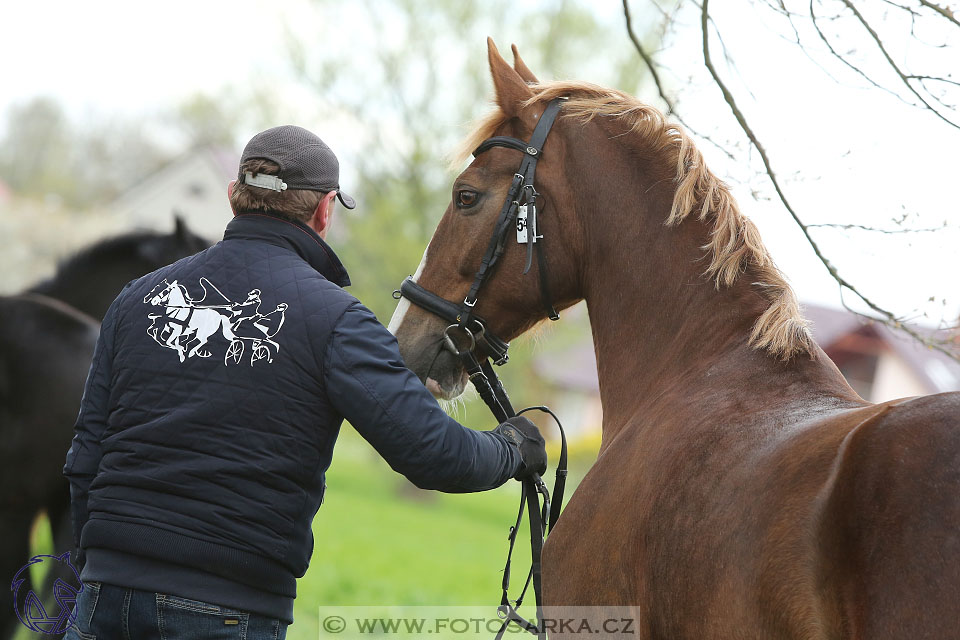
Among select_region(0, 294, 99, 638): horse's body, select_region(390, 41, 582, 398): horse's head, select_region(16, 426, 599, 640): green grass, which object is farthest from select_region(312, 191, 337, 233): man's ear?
select_region(16, 426, 599, 640): green grass

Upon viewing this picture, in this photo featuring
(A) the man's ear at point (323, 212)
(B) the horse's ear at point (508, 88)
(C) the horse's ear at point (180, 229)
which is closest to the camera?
(A) the man's ear at point (323, 212)

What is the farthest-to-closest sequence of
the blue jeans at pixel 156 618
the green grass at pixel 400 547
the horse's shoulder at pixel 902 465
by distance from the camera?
the green grass at pixel 400 547, the blue jeans at pixel 156 618, the horse's shoulder at pixel 902 465

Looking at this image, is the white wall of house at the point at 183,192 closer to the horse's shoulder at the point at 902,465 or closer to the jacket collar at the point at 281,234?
the jacket collar at the point at 281,234

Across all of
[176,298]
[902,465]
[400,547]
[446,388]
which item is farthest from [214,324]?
[400,547]

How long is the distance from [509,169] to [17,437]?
333cm

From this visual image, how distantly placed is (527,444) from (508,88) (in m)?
1.24

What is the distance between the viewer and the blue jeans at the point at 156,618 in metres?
2.09

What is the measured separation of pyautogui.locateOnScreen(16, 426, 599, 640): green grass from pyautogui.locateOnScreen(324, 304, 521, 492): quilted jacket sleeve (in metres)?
4.41

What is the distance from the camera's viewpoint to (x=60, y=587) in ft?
12.1

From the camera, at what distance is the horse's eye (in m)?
2.91

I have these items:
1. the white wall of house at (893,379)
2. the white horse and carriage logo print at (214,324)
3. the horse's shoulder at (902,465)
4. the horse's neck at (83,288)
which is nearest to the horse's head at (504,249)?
the white horse and carriage logo print at (214,324)

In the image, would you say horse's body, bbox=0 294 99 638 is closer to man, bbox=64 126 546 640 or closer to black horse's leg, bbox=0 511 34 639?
black horse's leg, bbox=0 511 34 639

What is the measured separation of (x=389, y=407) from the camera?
2186mm

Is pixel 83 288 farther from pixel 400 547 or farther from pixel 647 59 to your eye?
pixel 400 547
